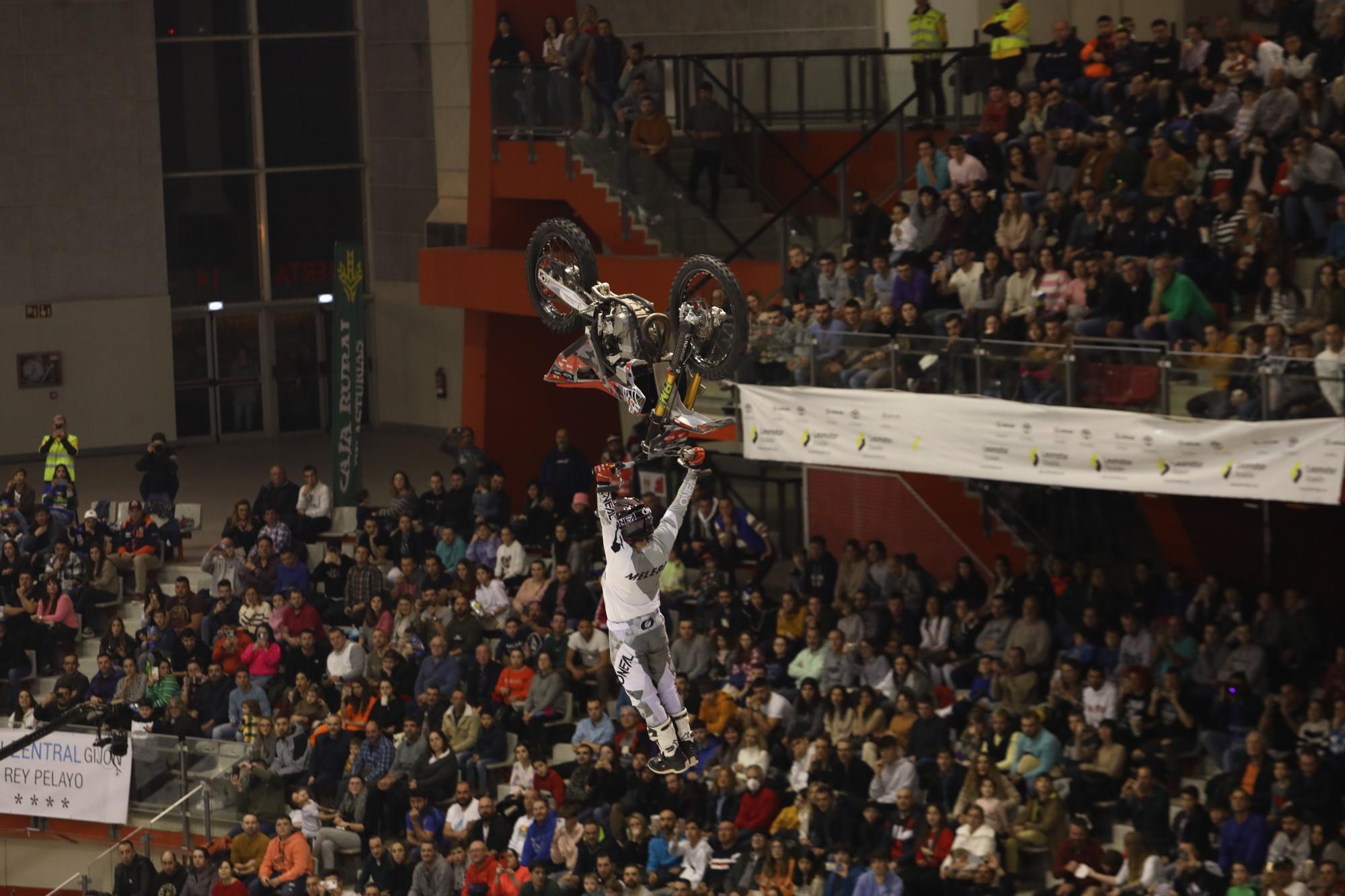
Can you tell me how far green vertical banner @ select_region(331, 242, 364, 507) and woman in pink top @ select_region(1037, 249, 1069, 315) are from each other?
9.02m

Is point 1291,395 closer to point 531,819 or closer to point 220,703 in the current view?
point 531,819

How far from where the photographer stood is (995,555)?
19891mm

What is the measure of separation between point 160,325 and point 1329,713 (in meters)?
21.0

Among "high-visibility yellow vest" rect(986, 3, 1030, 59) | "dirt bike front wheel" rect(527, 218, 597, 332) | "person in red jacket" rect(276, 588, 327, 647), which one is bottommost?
"person in red jacket" rect(276, 588, 327, 647)

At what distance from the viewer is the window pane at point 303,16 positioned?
32281 mm

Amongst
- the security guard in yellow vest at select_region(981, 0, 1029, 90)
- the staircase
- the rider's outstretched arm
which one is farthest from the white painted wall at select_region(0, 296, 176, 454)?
the rider's outstretched arm

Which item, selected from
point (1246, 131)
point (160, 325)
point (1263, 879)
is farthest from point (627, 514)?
point (160, 325)

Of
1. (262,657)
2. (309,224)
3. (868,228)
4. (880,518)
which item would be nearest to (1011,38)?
(868,228)

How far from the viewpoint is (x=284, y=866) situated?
1847 cm

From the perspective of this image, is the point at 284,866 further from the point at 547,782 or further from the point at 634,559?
the point at 634,559

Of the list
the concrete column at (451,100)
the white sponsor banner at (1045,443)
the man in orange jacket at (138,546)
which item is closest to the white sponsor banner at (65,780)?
the man in orange jacket at (138,546)

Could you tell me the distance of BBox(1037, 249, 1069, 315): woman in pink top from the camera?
56.5 ft

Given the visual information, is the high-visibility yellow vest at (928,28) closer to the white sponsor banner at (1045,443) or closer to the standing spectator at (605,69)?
the standing spectator at (605,69)

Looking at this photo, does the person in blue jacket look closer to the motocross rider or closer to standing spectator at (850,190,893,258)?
standing spectator at (850,190,893,258)
